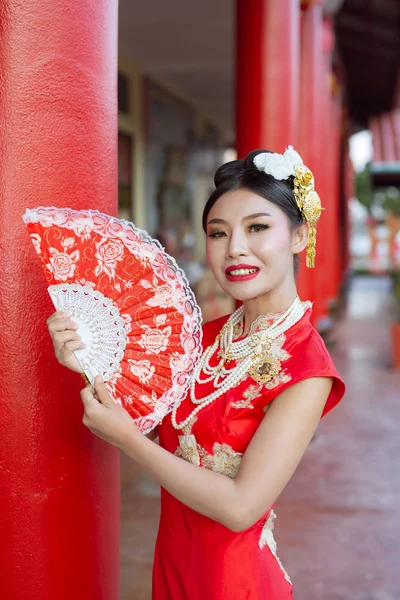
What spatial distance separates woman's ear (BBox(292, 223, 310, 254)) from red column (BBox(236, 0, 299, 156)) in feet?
8.36

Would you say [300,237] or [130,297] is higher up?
[300,237]

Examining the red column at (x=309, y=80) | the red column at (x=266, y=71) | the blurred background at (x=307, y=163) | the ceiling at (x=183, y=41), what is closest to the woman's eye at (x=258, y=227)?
the blurred background at (x=307, y=163)

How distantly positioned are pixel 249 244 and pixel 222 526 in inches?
21.8

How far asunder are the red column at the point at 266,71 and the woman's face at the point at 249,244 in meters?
2.63

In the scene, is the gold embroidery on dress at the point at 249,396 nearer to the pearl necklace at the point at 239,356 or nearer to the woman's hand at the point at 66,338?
the pearl necklace at the point at 239,356

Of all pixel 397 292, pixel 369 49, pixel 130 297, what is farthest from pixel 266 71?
pixel 369 49

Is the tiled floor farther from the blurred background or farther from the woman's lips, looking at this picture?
the woman's lips

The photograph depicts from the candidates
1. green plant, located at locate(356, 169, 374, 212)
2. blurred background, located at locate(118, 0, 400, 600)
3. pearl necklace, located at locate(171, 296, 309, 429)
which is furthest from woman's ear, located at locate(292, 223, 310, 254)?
green plant, located at locate(356, 169, 374, 212)

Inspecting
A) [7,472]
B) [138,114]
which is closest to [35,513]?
[7,472]

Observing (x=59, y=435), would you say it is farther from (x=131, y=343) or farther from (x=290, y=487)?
(x=290, y=487)

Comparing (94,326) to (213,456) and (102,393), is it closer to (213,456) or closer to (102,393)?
(102,393)

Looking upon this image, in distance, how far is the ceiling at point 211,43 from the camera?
6.24m

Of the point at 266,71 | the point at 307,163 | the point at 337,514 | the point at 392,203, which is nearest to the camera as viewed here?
the point at 337,514

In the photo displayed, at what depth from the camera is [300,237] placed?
1.45 m
